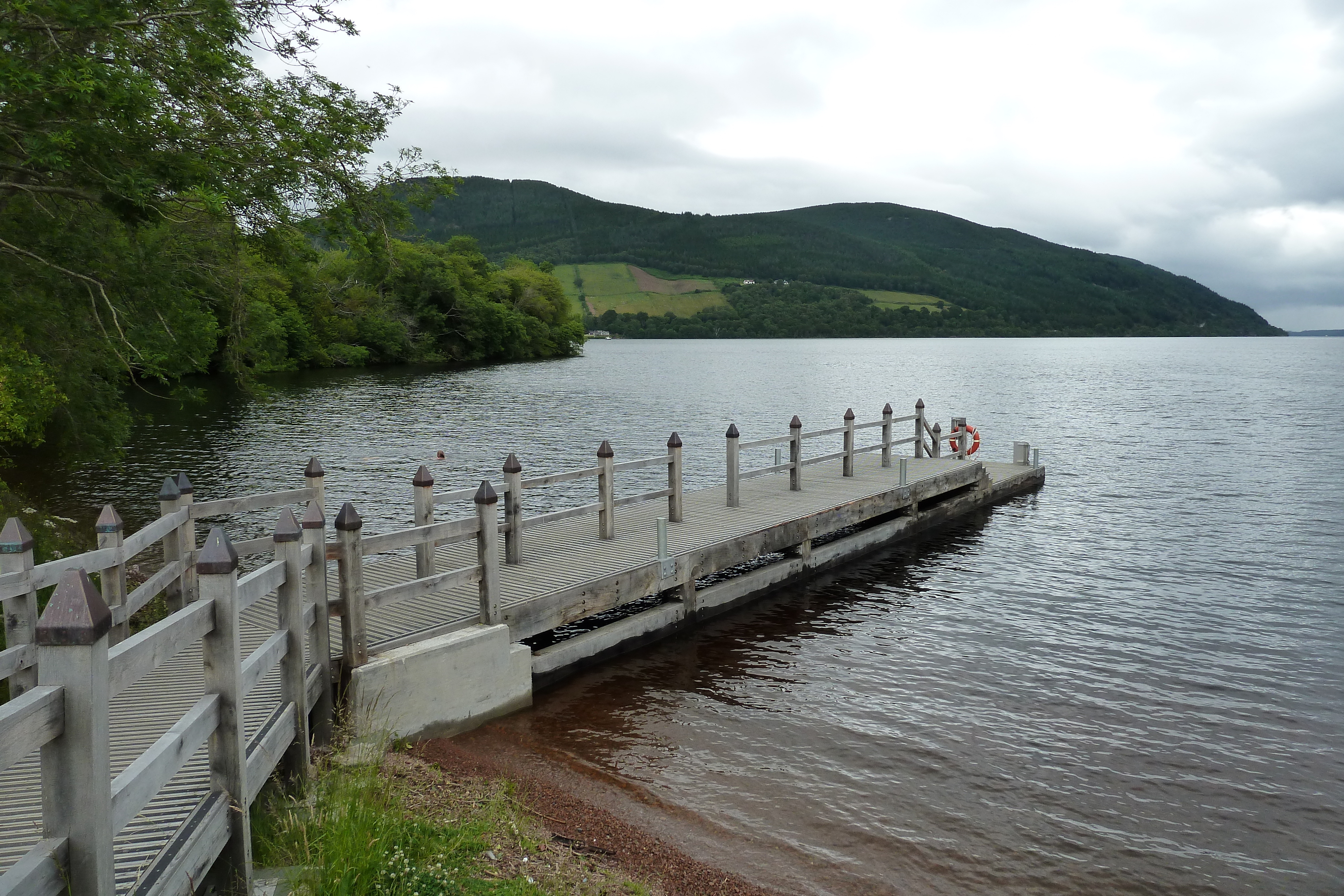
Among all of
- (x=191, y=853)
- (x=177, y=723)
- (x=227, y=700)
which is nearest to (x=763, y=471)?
(x=177, y=723)

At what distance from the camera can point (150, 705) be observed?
6863mm

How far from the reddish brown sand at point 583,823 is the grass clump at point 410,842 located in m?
0.27

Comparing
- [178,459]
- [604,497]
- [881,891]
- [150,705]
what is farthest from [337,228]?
[178,459]

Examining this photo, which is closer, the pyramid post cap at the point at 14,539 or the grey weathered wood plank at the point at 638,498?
the pyramid post cap at the point at 14,539

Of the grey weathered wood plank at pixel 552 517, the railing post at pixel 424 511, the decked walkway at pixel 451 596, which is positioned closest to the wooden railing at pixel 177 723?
the decked walkway at pixel 451 596

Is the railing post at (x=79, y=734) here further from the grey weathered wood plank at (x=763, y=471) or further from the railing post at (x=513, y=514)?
the grey weathered wood plank at (x=763, y=471)

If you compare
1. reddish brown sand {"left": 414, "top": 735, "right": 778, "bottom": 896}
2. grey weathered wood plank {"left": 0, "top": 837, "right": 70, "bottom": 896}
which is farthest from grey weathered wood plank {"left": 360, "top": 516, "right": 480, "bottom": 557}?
grey weathered wood plank {"left": 0, "top": 837, "right": 70, "bottom": 896}

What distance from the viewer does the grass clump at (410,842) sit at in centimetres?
507

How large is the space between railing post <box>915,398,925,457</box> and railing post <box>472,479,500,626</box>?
1389 cm

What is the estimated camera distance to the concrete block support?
798 centimetres

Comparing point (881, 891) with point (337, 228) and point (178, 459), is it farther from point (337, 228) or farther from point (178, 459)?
point (178, 459)

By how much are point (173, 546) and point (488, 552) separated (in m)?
2.86

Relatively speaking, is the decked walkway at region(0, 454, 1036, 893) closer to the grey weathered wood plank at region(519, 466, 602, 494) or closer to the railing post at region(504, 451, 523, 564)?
the railing post at region(504, 451, 523, 564)

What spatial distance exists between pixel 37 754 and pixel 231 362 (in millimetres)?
10520
